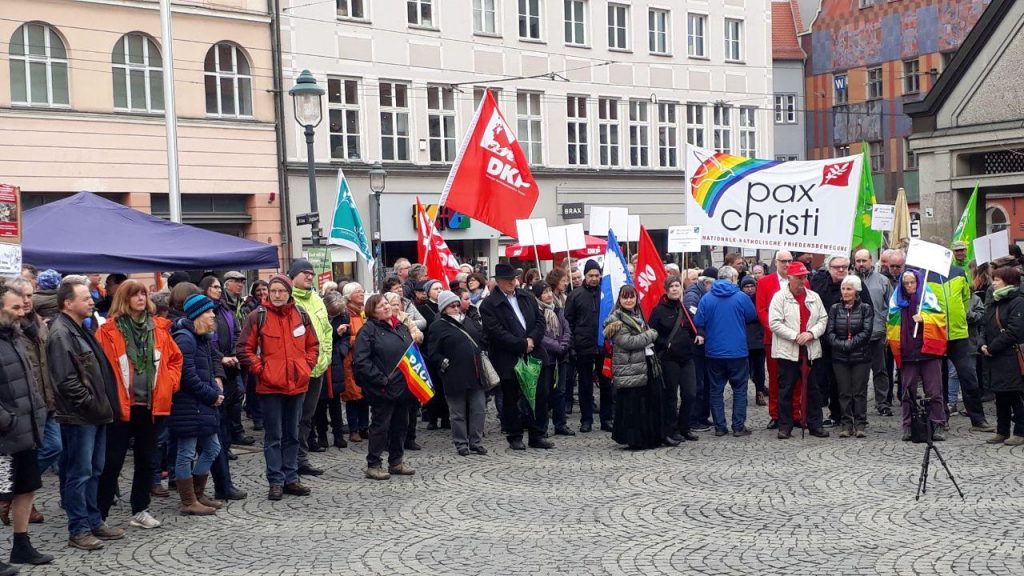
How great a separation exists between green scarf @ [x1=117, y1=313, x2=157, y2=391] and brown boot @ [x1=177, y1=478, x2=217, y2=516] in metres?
0.95

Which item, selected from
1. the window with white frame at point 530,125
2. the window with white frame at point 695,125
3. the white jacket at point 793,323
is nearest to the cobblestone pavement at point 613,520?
the white jacket at point 793,323

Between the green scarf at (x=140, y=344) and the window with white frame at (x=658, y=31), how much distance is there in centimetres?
3411

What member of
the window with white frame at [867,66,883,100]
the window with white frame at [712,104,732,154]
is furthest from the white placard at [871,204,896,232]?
the window with white frame at [867,66,883,100]

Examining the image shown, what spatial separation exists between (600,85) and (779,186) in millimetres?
24934

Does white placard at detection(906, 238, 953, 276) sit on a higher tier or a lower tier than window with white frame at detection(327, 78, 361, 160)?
lower

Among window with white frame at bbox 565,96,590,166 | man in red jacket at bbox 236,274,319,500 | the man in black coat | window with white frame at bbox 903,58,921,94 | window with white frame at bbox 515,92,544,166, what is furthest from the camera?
window with white frame at bbox 903,58,921,94

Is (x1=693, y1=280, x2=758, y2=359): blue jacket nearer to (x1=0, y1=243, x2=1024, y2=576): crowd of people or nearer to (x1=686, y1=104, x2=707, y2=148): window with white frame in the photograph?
(x1=0, y1=243, x2=1024, y2=576): crowd of people

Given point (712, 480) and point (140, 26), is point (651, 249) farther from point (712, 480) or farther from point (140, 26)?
point (140, 26)

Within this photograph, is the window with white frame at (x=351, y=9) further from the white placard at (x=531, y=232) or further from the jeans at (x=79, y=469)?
the jeans at (x=79, y=469)

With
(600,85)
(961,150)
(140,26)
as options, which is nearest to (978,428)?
(961,150)

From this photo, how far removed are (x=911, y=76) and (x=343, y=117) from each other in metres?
31.6

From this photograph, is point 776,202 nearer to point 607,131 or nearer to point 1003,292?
point 1003,292

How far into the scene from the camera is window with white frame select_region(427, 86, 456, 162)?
35094mm

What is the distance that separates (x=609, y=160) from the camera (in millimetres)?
40250
